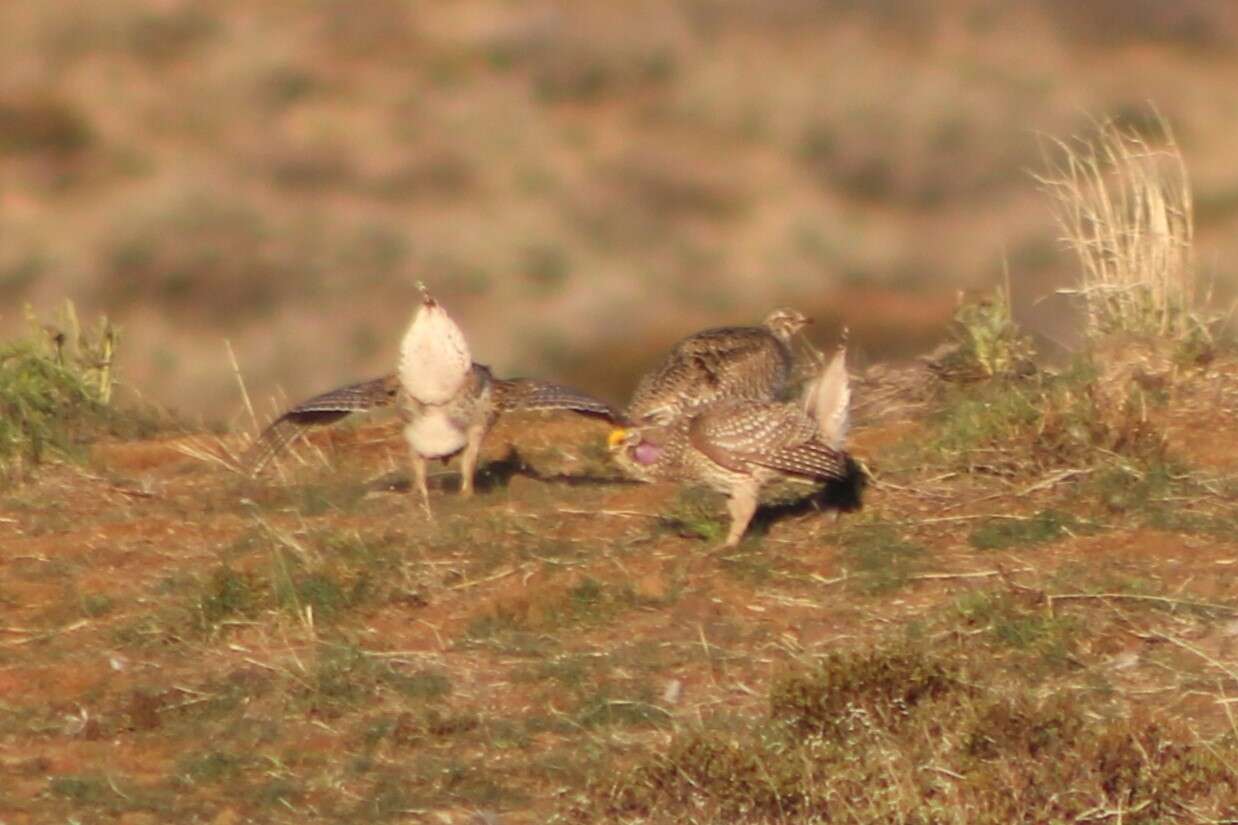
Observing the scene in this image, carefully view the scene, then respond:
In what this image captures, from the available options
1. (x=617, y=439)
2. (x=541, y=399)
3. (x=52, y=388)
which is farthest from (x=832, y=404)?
(x=52, y=388)

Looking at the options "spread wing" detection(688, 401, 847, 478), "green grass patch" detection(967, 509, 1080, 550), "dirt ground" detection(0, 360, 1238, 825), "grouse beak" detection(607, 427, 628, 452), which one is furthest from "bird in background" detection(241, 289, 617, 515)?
"green grass patch" detection(967, 509, 1080, 550)

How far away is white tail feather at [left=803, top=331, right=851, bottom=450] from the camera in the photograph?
29.2 ft

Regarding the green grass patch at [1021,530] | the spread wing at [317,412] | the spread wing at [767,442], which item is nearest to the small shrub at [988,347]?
the green grass patch at [1021,530]

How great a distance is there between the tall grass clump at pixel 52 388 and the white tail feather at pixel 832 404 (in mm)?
3120

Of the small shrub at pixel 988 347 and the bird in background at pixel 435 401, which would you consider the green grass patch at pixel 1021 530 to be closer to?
the bird in background at pixel 435 401

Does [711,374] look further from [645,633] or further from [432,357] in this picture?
[645,633]

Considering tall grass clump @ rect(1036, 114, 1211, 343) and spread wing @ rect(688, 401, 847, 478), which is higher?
tall grass clump @ rect(1036, 114, 1211, 343)

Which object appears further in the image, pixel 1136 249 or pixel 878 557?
pixel 1136 249

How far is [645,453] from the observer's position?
899 cm

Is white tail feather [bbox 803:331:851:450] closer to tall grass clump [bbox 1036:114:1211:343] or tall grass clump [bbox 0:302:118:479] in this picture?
tall grass clump [bbox 1036:114:1211:343]

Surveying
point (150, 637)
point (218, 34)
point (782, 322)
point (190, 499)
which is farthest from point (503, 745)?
point (218, 34)

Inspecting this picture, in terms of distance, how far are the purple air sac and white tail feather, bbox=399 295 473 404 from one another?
29.2 inches

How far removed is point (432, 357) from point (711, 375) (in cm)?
126

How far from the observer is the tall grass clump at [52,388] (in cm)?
996
